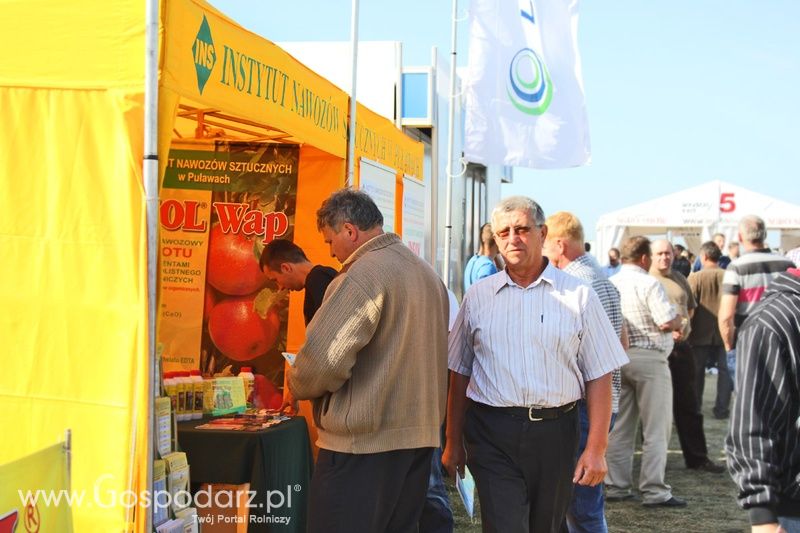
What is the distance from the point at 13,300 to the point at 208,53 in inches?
47.9

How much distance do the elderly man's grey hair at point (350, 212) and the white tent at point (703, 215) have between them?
13.2 meters

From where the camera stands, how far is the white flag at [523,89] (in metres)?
6.42

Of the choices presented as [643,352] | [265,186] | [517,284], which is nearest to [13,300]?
[517,284]

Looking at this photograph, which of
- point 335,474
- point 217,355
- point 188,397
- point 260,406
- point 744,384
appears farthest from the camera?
point 217,355

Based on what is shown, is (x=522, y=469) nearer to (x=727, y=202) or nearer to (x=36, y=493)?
(x=36, y=493)

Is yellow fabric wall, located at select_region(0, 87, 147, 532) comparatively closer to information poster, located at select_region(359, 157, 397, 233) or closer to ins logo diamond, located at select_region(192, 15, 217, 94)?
ins logo diamond, located at select_region(192, 15, 217, 94)

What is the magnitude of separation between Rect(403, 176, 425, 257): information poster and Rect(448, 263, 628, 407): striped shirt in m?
3.71

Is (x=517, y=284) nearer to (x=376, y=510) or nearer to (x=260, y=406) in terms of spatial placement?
(x=376, y=510)

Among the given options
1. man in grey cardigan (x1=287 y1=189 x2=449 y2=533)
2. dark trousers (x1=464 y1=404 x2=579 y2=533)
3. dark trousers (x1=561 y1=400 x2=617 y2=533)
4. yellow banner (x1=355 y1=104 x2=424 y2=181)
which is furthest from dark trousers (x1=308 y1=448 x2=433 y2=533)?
yellow banner (x1=355 y1=104 x2=424 y2=181)

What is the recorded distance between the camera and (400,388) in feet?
10.2

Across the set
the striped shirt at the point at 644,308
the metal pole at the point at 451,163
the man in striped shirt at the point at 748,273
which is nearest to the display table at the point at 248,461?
the striped shirt at the point at 644,308

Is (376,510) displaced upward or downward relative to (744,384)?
downward

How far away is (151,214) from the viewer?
3.21 meters

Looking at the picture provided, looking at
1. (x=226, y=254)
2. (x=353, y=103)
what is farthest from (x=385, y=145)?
(x=226, y=254)
